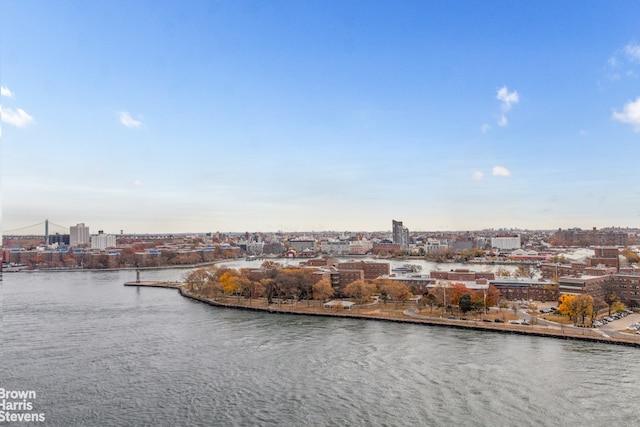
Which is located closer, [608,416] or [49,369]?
[608,416]

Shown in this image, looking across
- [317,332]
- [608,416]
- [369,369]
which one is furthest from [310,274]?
[608,416]

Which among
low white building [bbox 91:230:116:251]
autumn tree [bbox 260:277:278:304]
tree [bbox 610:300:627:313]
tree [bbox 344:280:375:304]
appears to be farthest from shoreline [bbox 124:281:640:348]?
low white building [bbox 91:230:116:251]

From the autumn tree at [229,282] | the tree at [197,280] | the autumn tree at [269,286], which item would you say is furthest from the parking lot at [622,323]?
the tree at [197,280]

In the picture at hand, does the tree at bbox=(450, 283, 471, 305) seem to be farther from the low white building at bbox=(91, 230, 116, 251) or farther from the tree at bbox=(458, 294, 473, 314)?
the low white building at bbox=(91, 230, 116, 251)

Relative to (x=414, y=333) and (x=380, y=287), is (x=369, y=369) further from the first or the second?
(x=380, y=287)

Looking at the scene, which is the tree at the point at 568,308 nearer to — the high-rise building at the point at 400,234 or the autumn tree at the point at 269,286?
the autumn tree at the point at 269,286

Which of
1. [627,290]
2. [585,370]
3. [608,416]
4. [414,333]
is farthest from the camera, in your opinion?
[627,290]
